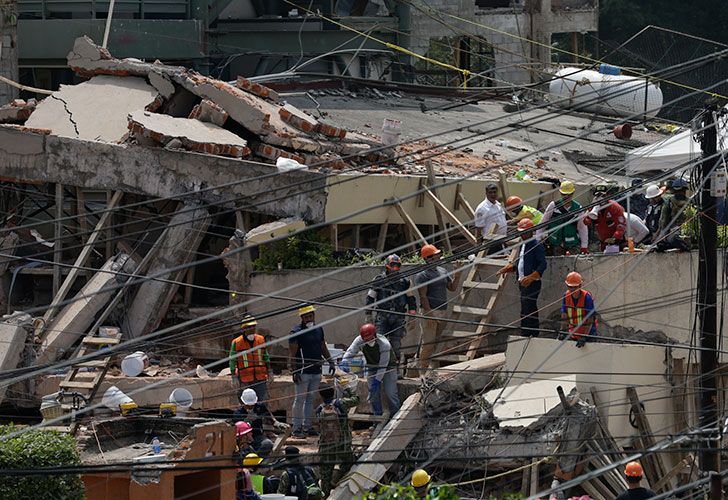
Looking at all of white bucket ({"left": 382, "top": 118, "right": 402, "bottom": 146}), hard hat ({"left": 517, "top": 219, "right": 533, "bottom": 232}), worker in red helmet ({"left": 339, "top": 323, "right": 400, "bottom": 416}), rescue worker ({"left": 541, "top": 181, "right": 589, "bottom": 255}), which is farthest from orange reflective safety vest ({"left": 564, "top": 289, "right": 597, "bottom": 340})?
white bucket ({"left": 382, "top": 118, "right": 402, "bottom": 146})

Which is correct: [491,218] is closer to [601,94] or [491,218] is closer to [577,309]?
[577,309]

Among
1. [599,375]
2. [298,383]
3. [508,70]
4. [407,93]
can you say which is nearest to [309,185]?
[298,383]

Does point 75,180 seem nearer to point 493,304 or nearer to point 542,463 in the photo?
point 493,304

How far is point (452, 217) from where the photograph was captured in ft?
72.5

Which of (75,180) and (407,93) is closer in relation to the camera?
(75,180)

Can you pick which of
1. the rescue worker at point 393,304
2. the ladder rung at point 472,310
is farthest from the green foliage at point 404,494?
the ladder rung at point 472,310

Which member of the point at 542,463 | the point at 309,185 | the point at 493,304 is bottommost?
the point at 542,463

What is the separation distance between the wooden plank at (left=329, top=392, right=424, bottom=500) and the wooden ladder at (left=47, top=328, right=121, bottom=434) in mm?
3376

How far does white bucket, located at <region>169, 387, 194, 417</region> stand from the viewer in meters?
18.9

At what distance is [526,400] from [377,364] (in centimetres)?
173

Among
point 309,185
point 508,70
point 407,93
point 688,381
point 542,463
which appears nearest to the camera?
point 542,463

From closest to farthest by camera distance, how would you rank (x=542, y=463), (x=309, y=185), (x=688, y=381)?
(x=542, y=463) → (x=688, y=381) → (x=309, y=185)

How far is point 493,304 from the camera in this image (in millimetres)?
20219

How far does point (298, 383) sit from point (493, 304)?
277 cm
